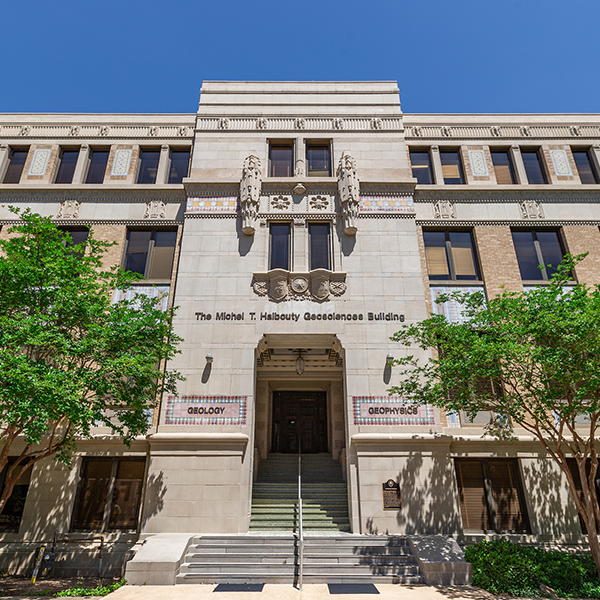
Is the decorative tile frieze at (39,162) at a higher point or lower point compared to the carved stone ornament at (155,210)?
higher

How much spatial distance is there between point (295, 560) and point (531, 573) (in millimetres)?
6191

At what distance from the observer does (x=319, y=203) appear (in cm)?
1817

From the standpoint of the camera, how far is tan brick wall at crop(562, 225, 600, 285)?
17.4 m

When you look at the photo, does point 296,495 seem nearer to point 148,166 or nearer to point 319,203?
point 319,203

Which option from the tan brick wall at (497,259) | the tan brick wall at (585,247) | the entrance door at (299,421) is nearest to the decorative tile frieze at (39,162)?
the entrance door at (299,421)

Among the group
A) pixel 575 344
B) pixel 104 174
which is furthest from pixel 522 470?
pixel 104 174

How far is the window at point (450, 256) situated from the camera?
1759cm

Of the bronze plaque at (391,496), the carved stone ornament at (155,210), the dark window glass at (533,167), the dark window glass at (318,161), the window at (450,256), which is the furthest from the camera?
the dark window glass at (533,167)

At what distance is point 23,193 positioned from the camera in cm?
1880

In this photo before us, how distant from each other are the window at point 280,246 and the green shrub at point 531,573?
466 inches

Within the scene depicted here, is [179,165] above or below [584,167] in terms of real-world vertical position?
above

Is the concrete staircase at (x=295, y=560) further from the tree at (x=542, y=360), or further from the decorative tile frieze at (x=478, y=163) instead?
the decorative tile frieze at (x=478, y=163)

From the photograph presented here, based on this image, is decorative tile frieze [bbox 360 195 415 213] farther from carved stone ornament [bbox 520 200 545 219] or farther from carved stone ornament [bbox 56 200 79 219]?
carved stone ornament [bbox 56 200 79 219]

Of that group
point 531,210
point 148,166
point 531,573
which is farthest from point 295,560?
point 148,166
